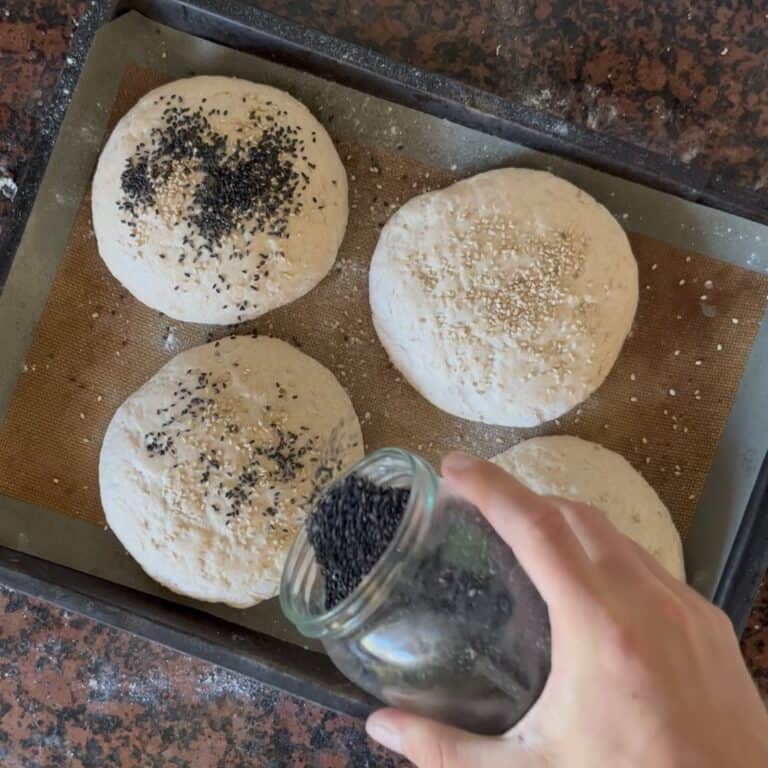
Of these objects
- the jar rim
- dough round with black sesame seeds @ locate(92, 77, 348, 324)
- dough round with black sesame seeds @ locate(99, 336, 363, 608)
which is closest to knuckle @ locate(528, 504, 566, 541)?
the jar rim

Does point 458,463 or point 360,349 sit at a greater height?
point 458,463

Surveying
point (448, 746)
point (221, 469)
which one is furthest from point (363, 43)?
point (448, 746)

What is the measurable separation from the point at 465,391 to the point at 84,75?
79 centimetres

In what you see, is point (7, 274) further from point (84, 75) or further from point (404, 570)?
point (404, 570)

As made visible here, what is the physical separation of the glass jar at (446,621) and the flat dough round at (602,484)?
42 cm

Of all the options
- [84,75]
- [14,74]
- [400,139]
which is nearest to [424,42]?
[400,139]

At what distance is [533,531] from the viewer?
0.79 metres

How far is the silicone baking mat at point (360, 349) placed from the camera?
137cm

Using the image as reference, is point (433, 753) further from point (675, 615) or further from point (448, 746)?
point (675, 615)

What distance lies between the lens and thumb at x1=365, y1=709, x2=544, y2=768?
81cm

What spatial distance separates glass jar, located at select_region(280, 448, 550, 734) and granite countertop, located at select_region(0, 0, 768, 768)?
641 mm

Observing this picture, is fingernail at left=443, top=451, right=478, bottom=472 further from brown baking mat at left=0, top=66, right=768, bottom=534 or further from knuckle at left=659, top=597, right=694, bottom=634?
brown baking mat at left=0, top=66, right=768, bottom=534

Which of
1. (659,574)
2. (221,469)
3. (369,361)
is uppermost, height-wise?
(659,574)

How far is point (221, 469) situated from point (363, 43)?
76cm
